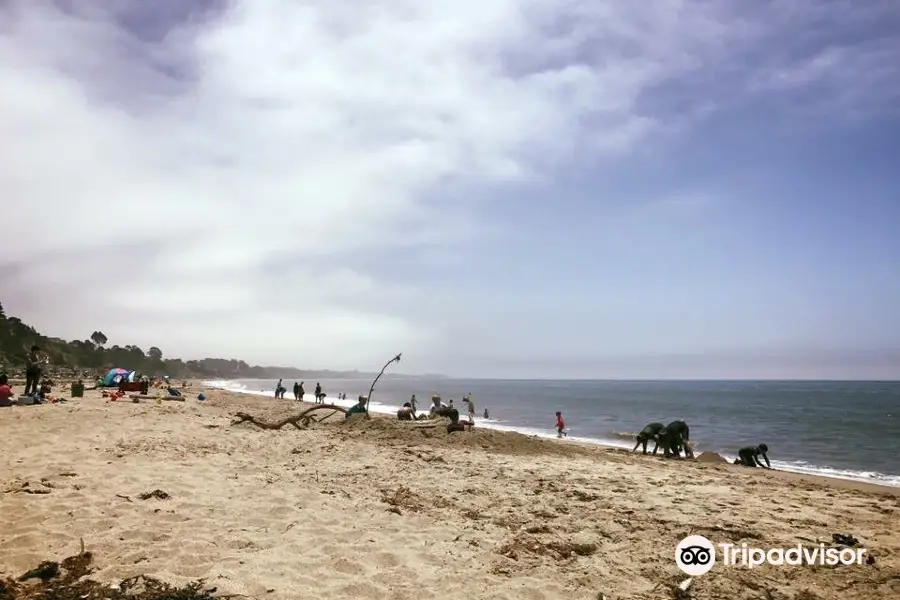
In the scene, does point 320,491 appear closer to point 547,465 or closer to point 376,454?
point 376,454

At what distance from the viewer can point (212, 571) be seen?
486 centimetres

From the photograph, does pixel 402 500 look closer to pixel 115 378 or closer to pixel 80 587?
pixel 80 587

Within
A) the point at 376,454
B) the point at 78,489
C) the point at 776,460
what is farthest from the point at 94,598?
the point at 776,460

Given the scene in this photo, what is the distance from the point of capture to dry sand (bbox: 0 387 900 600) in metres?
4.93

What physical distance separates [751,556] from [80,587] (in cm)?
711

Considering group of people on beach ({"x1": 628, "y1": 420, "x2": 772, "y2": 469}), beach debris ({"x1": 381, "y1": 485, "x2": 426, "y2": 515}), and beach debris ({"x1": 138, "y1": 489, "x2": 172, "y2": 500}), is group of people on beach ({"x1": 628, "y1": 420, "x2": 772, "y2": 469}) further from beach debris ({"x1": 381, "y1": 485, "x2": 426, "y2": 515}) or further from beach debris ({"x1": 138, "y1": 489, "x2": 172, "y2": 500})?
beach debris ({"x1": 138, "y1": 489, "x2": 172, "y2": 500})

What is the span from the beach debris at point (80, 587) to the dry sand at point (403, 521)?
18 cm

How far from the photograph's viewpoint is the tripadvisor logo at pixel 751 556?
5.53 meters

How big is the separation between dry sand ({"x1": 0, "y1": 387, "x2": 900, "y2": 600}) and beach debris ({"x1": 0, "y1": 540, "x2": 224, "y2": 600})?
177 mm

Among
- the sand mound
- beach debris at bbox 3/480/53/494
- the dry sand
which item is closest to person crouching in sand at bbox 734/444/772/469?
the sand mound

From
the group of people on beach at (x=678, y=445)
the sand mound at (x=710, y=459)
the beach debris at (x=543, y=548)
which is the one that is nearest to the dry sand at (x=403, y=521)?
the beach debris at (x=543, y=548)

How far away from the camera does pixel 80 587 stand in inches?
174

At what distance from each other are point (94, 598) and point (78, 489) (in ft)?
12.2

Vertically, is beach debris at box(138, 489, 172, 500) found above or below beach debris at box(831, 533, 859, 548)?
above
